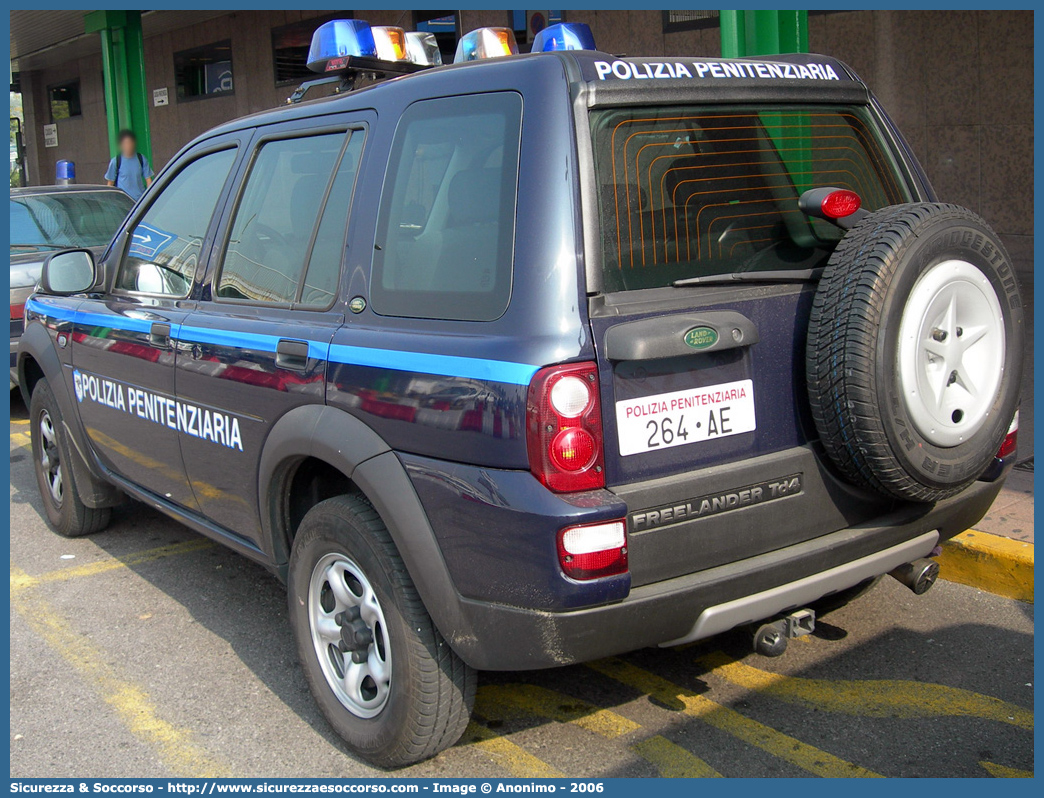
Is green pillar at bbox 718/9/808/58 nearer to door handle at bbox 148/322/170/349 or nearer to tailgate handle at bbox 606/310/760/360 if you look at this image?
door handle at bbox 148/322/170/349

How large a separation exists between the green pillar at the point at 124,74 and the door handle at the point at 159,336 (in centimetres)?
1342

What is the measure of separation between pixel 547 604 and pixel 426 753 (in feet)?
2.46

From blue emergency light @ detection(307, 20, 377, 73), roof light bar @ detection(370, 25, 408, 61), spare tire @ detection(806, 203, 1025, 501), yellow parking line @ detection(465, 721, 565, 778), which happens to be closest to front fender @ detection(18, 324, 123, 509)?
blue emergency light @ detection(307, 20, 377, 73)

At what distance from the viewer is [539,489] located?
2.48 meters

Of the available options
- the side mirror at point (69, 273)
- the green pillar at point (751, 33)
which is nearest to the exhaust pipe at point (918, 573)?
the side mirror at point (69, 273)

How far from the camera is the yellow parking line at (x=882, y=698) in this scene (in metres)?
3.24

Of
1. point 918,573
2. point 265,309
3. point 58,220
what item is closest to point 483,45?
point 265,309

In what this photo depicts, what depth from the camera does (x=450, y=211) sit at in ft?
9.35

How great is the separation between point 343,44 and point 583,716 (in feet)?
7.81

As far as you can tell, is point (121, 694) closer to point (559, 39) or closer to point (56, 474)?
point (56, 474)

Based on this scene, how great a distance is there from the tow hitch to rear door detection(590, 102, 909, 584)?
0.25 m

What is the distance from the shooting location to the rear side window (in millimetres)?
2686

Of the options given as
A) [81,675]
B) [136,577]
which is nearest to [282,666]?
[81,675]

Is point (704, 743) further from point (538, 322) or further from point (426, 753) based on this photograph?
point (538, 322)
